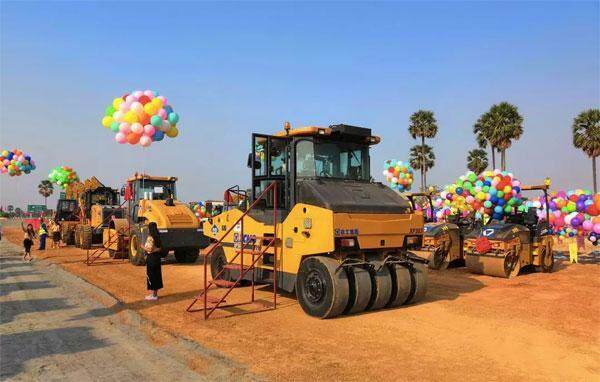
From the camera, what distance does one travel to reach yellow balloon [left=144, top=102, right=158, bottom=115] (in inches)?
597

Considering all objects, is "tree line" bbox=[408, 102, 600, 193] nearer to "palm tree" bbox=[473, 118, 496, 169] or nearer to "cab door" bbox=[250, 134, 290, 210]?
"palm tree" bbox=[473, 118, 496, 169]

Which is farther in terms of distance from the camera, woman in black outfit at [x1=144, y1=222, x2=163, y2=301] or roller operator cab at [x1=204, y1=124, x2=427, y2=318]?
woman in black outfit at [x1=144, y1=222, x2=163, y2=301]

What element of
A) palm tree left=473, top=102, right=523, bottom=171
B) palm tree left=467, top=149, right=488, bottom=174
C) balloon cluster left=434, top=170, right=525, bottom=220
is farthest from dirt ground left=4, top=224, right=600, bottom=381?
palm tree left=467, top=149, right=488, bottom=174

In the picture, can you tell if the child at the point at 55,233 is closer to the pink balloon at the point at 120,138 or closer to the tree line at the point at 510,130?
the pink balloon at the point at 120,138

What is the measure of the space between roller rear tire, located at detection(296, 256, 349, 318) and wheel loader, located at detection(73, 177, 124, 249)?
48.1ft

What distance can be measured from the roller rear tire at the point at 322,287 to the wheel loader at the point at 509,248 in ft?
22.9

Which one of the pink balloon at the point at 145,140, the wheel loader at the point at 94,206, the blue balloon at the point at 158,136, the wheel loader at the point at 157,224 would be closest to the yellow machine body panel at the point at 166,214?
the wheel loader at the point at 157,224

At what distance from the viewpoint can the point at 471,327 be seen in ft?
22.7

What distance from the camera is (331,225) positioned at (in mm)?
7191

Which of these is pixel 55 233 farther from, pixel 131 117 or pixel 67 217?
pixel 131 117

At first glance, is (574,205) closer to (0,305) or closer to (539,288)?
(539,288)

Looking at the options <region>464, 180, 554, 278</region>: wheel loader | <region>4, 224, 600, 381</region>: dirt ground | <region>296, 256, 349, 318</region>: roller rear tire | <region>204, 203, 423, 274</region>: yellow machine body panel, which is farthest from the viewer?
<region>464, 180, 554, 278</region>: wheel loader

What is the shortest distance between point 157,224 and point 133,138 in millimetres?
3116

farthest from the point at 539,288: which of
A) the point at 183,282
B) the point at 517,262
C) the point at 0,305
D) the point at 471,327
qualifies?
the point at 0,305
